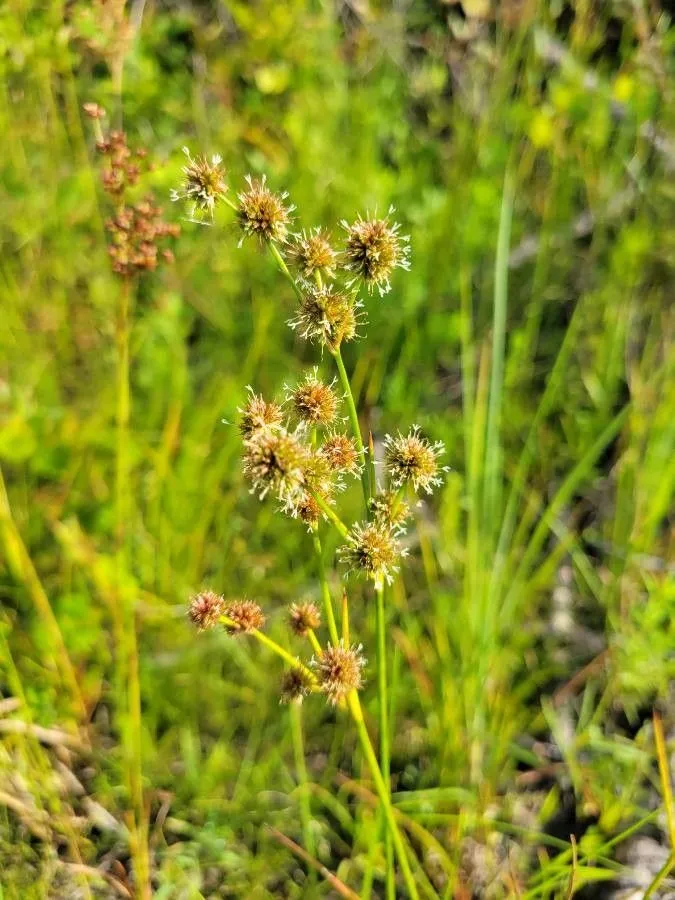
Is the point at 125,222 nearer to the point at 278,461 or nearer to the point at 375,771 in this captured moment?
the point at 278,461

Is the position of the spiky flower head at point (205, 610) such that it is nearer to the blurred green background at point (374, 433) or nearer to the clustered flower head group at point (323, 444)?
the clustered flower head group at point (323, 444)

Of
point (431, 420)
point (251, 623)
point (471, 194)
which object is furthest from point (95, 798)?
point (471, 194)

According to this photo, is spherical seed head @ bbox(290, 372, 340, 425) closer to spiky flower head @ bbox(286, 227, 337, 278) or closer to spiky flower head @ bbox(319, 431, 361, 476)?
spiky flower head @ bbox(319, 431, 361, 476)

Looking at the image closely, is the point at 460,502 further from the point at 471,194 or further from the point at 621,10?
the point at 621,10

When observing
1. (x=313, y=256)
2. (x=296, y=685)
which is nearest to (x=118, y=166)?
(x=313, y=256)

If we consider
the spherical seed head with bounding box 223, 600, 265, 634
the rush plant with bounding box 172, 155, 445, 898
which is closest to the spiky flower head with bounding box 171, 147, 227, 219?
the rush plant with bounding box 172, 155, 445, 898
